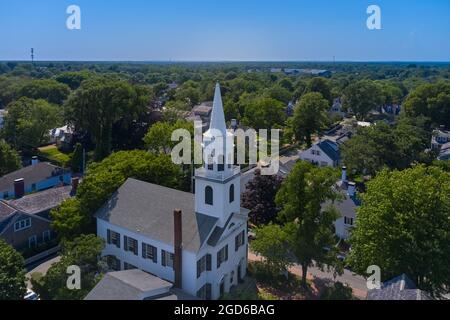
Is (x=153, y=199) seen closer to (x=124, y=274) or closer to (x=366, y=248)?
(x=124, y=274)

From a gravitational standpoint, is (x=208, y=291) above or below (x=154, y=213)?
below

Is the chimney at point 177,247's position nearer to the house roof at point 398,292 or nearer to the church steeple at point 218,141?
the church steeple at point 218,141

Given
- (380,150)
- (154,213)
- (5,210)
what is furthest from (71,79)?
(154,213)

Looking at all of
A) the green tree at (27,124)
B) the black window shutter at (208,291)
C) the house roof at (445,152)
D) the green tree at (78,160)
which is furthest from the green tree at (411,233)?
the green tree at (27,124)

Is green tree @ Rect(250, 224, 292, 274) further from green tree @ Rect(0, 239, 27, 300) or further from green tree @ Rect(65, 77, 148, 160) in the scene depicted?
green tree @ Rect(65, 77, 148, 160)

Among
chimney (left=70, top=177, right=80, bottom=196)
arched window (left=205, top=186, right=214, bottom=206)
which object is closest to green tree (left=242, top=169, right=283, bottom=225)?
arched window (left=205, top=186, right=214, bottom=206)

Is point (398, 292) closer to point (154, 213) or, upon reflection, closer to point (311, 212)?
point (311, 212)
